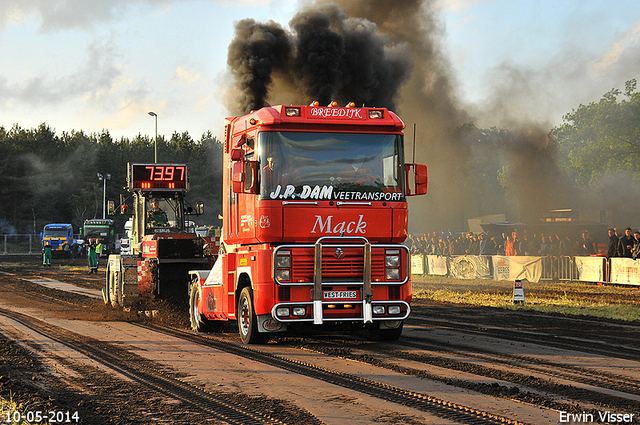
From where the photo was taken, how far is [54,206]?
79500 millimetres

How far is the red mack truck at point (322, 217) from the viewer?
10.0 meters

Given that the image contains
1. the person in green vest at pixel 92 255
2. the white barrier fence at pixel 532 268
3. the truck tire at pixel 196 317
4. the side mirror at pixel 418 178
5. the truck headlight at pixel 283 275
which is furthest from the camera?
the person in green vest at pixel 92 255

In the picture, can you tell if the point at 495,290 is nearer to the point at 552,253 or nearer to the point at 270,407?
the point at 552,253

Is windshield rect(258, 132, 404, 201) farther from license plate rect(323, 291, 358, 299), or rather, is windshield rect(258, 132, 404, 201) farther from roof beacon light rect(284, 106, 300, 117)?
license plate rect(323, 291, 358, 299)

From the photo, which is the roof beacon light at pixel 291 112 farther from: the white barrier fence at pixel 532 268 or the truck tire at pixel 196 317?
the white barrier fence at pixel 532 268

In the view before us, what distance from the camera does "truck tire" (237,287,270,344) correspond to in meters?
10.6

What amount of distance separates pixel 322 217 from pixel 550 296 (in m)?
12.0

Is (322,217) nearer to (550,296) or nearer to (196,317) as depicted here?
(196,317)

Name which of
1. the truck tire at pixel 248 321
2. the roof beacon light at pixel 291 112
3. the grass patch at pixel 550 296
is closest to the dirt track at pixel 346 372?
the truck tire at pixel 248 321

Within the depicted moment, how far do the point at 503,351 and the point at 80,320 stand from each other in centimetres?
912

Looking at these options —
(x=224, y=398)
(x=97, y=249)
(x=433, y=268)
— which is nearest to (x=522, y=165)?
(x=433, y=268)

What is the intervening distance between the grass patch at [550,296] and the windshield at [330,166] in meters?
7.34

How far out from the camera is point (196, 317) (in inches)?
512

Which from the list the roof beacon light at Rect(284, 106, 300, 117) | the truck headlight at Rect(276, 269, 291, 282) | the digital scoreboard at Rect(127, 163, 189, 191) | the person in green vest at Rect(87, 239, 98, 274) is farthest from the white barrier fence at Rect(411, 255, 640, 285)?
the person in green vest at Rect(87, 239, 98, 274)
